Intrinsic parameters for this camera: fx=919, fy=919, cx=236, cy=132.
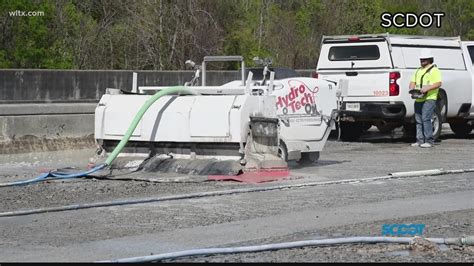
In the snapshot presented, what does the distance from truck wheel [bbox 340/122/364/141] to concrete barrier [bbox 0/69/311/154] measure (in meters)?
4.93

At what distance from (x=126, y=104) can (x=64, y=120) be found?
13.1 feet

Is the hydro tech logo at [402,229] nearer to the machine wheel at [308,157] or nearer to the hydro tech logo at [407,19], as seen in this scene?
the machine wheel at [308,157]

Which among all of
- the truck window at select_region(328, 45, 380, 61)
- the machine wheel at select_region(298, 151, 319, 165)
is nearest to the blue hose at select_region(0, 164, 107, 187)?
the machine wheel at select_region(298, 151, 319, 165)

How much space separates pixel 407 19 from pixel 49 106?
27500 millimetres

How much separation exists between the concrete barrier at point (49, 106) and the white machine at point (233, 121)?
3.13 m

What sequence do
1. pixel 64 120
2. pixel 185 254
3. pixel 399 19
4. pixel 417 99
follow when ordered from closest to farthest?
pixel 185 254, pixel 64 120, pixel 417 99, pixel 399 19

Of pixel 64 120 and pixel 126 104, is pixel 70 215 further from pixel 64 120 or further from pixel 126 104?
pixel 64 120

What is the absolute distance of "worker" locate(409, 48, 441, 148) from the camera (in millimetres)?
18531

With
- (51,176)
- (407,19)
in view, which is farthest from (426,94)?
(407,19)

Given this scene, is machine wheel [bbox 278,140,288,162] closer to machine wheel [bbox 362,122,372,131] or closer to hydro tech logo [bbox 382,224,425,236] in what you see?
hydro tech logo [bbox 382,224,425,236]

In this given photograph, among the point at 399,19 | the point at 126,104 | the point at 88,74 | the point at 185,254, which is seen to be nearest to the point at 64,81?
the point at 88,74

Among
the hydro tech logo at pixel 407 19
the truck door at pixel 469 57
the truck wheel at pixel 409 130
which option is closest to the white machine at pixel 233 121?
the truck wheel at pixel 409 130

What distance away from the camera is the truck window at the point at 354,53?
64.4 ft

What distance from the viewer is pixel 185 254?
7.45 m
